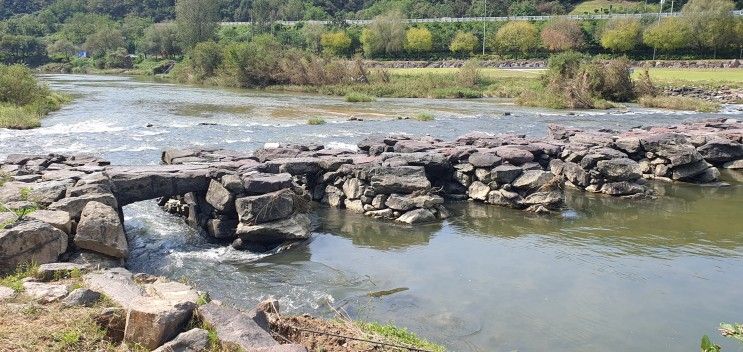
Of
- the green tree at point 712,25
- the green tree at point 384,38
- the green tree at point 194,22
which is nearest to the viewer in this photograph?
the green tree at point 712,25

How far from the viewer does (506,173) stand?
17.4 meters

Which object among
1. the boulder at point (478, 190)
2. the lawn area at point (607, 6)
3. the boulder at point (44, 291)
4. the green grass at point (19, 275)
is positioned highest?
the lawn area at point (607, 6)

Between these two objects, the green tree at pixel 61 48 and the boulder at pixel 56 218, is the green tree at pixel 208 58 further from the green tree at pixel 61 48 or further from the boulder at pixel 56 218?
the green tree at pixel 61 48

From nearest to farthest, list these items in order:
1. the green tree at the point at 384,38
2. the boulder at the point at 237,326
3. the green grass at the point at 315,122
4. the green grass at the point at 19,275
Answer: the boulder at the point at 237,326
the green grass at the point at 19,275
the green grass at the point at 315,122
the green tree at the point at 384,38

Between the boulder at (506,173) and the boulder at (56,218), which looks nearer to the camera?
the boulder at (56,218)

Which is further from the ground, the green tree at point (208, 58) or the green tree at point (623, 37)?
the green tree at point (623, 37)

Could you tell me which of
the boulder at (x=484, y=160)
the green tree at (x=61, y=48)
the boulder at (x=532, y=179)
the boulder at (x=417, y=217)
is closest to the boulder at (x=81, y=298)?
the boulder at (x=417, y=217)

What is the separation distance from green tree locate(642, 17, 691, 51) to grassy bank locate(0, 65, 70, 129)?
229 feet

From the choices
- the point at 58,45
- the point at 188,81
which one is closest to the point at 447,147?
the point at 188,81

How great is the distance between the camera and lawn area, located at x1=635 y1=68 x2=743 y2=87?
2060 inches

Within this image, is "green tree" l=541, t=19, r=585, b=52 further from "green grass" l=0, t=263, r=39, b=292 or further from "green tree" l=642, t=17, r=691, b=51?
"green grass" l=0, t=263, r=39, b=292

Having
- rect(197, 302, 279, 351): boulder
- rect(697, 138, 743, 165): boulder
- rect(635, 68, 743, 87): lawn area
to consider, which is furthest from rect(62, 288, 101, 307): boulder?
rect(635, 68, 743, 87): lawn area

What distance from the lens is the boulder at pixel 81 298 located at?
7228 mm

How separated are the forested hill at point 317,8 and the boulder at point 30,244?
116746 mm
